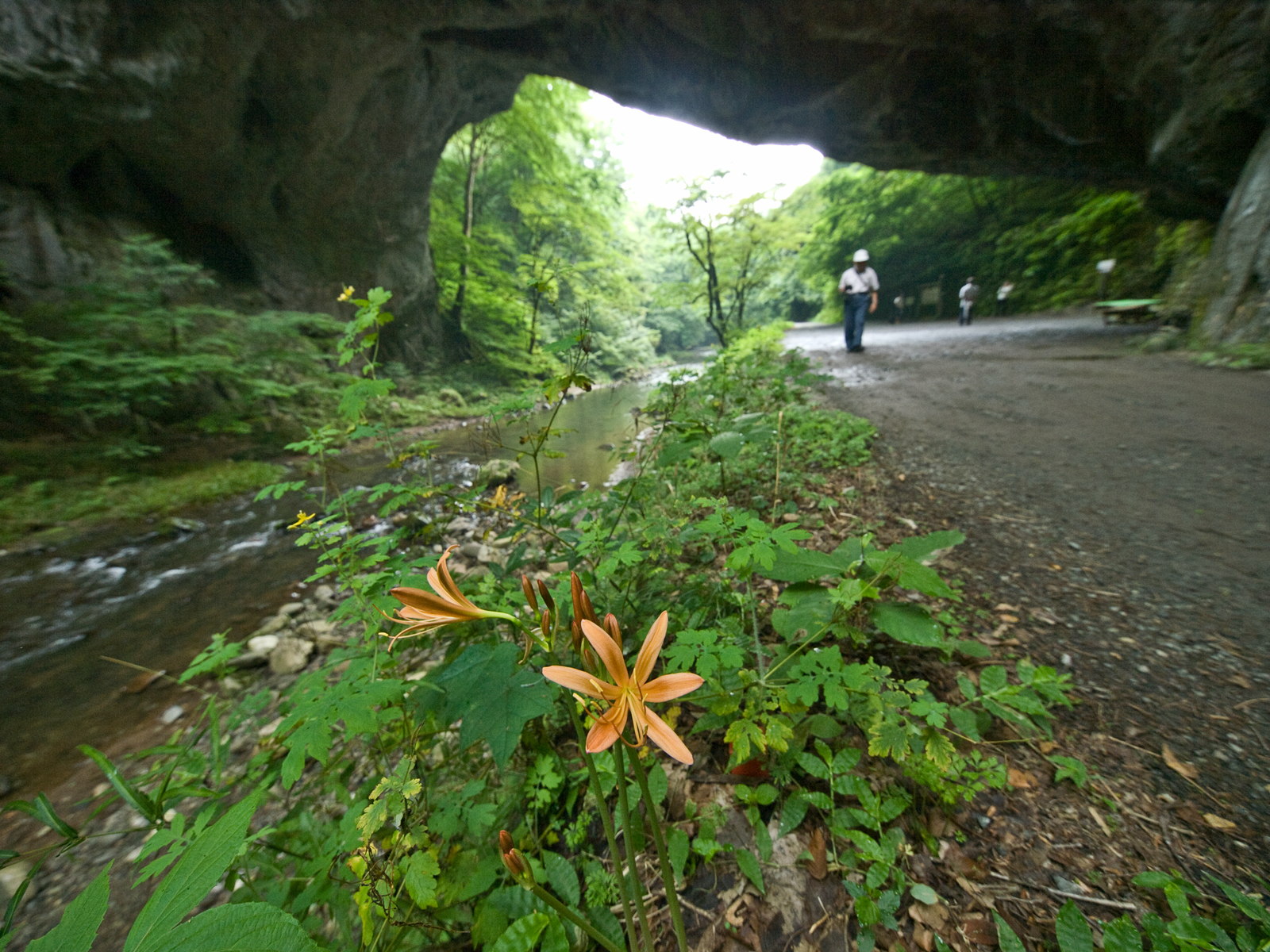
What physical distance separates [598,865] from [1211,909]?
4.01ft

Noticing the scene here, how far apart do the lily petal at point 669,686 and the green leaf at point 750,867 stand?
78cm

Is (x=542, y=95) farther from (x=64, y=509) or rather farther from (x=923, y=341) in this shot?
(x=64, y=509)

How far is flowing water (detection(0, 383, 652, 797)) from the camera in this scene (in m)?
2.52

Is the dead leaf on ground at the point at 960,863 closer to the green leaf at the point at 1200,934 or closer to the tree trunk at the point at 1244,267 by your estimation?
the green leaf at the point at 1200,934

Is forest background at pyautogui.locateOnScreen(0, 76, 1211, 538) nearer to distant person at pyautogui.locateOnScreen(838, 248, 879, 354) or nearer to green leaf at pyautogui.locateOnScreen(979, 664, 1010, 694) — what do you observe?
green leaf at pyautogui.locateOnScreen(979, 664, 1010, 694)

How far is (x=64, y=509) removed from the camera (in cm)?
492

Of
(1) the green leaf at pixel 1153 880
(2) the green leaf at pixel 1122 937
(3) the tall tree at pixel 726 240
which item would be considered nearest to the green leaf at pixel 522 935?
(2) the green leaf at pixel 1122 937

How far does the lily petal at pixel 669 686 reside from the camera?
23.0 inches

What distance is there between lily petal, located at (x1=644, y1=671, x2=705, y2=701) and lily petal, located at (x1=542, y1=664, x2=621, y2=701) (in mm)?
48

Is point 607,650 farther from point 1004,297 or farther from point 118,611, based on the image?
point 1004,297

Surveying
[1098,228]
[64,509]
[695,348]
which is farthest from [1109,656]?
[695,348]

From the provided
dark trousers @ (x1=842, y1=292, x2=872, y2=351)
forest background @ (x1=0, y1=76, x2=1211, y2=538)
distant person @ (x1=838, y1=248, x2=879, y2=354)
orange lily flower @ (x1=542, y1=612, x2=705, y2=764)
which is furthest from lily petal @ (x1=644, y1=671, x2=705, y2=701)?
dark trousers @ (x1=842, y1=292, x2=872, y2=351)

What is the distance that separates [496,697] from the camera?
930 mm

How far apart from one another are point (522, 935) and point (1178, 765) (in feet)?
5.23
